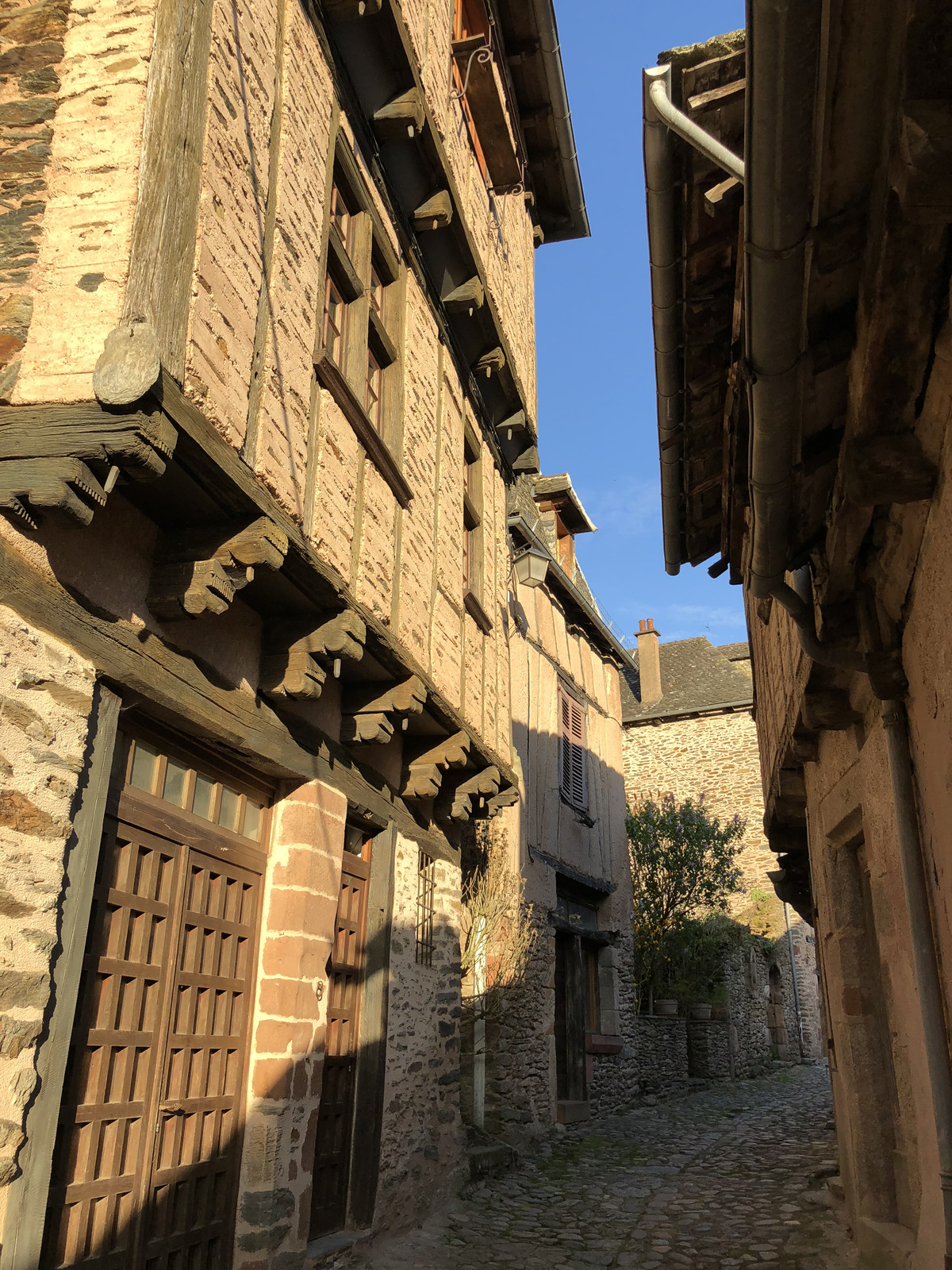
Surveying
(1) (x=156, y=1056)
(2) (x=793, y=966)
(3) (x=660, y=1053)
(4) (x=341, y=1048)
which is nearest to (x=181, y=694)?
(1) (x=156, y=1056)

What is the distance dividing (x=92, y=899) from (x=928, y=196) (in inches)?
123

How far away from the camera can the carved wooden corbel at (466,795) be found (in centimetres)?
687

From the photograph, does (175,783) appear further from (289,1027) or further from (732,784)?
(732,784)

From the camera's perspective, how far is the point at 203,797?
14.0ft

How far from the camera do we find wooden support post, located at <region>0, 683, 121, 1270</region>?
2709 millimetres

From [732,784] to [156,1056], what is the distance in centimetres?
1892

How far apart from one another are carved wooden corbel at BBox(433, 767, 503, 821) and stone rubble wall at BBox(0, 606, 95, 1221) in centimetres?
401

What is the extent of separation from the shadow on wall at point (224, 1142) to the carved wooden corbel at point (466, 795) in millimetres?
1036

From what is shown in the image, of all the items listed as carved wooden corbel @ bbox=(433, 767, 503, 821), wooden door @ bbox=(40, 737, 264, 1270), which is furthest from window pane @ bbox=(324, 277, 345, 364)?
carved wooden corbel @ bbox=(433, 767, 503, 821)

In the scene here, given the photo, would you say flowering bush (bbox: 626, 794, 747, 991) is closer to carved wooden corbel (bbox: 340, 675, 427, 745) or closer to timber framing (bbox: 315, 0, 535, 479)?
timber framing (bbox: 315, 0, 535, 479)

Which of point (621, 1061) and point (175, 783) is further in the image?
point (621, 1061)

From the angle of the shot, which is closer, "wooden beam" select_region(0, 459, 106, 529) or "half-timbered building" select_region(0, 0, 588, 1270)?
"wooden beam" select_region(0, 459, 106, 529)

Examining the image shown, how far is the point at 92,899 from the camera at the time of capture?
3381mm

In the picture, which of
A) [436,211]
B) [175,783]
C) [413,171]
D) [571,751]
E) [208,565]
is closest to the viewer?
[208,565]
